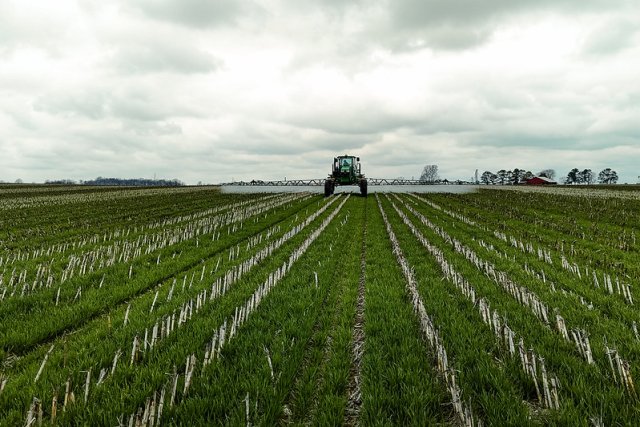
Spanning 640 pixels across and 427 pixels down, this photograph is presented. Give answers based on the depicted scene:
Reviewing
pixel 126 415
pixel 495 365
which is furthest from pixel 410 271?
pixel 126 415

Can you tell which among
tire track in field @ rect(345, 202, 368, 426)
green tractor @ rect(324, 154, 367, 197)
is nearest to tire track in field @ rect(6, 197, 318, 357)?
tire track in field @ rect(345, 202, 368, 426)

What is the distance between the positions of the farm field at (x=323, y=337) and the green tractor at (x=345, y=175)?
1134 inches

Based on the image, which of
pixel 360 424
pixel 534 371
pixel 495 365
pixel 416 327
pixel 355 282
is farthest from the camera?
pixel 355 282

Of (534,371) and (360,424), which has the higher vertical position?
(534,371)

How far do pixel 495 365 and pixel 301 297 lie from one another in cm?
364

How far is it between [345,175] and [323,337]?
35.6 meters

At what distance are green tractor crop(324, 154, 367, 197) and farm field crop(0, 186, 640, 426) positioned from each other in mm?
28812

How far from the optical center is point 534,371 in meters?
3.80

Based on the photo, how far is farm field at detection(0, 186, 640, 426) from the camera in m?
3.48

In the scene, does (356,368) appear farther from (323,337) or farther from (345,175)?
(345,175)

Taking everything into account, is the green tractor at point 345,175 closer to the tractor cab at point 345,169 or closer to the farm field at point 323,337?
the tractor cab at point 345,169

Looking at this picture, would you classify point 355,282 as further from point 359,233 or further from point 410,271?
point 359,233

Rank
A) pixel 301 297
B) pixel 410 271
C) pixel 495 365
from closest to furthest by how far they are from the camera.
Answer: pixel 495 365, pixel 301 297, pixel 410 271

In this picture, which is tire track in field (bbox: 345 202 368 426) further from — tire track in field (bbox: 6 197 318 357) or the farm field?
tire track in field (bbox: 6 197 318 357)
